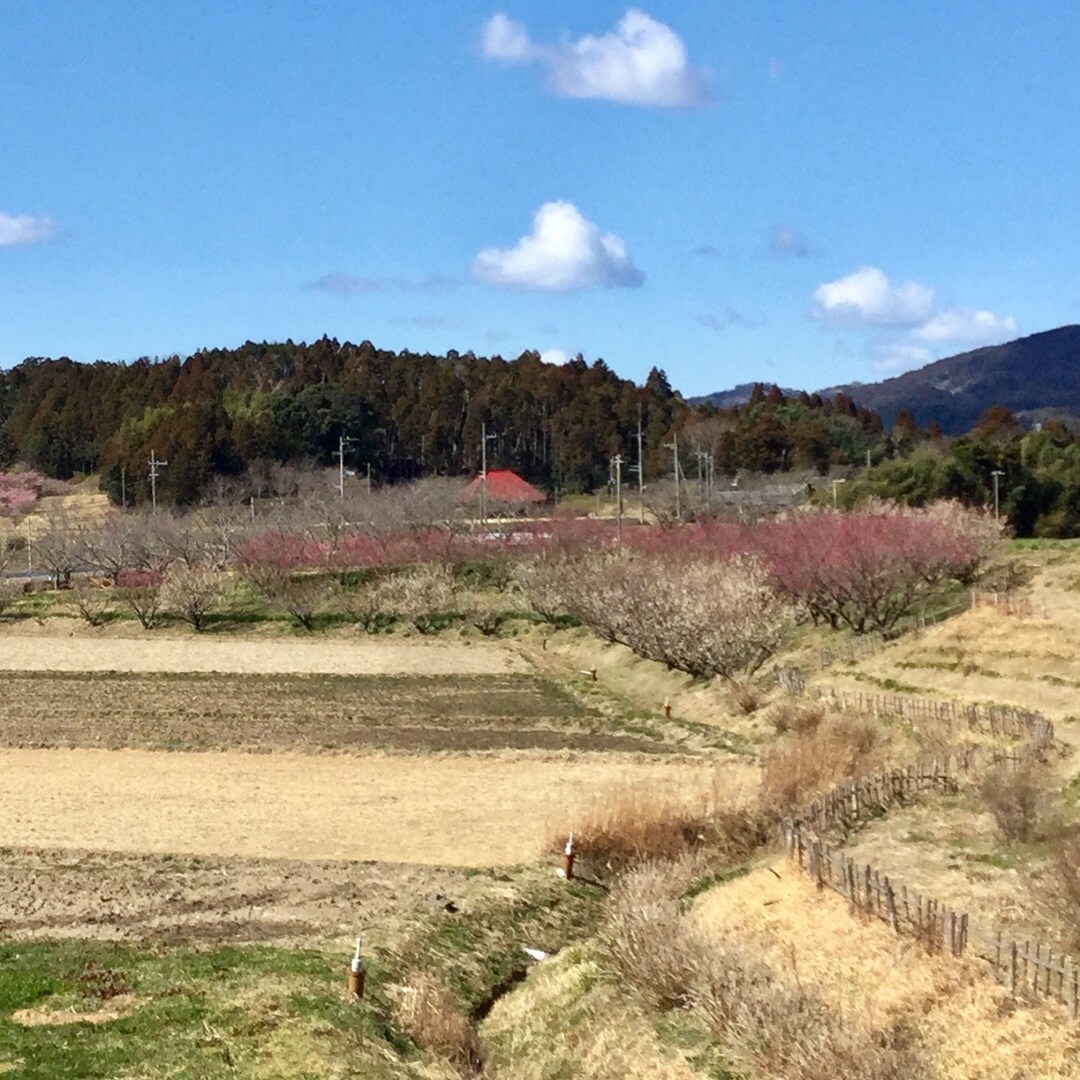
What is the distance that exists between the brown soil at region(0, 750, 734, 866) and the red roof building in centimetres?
5025

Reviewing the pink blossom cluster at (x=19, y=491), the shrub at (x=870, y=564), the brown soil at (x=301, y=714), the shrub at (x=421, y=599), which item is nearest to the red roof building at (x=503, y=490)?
the shrub at (x=421, y=599)

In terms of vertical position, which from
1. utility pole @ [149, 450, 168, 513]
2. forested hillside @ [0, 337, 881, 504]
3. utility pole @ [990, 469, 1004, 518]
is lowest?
utility pole @ [990, 469, 1004, 518]

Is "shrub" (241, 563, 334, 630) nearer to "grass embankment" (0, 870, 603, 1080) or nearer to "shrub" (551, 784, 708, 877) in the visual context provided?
"shrub" (551, 784, 708, 877)

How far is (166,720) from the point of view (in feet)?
103

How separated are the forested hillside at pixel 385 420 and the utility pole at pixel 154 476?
67cm

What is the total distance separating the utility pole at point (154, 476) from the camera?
7638 centimetres

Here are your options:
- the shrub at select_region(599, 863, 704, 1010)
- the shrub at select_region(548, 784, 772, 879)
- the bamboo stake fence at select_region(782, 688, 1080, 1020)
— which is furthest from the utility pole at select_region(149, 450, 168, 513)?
the shrub at select_region(599, 863, 704, 1010)

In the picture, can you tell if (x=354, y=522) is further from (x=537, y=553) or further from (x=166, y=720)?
(x=166, y=720)

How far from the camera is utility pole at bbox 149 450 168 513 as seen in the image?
7638cm

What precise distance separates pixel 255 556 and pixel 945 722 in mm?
38417

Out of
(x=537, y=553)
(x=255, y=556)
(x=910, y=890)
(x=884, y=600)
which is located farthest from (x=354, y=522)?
(x=910, y=890)

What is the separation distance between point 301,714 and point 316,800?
9989 millimetres

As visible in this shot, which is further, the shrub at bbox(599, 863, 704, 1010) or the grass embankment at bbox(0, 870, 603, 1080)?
the shrub at bbox(599, 863, 704, 1010)

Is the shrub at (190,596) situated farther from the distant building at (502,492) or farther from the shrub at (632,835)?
the shrub at (632,835)
